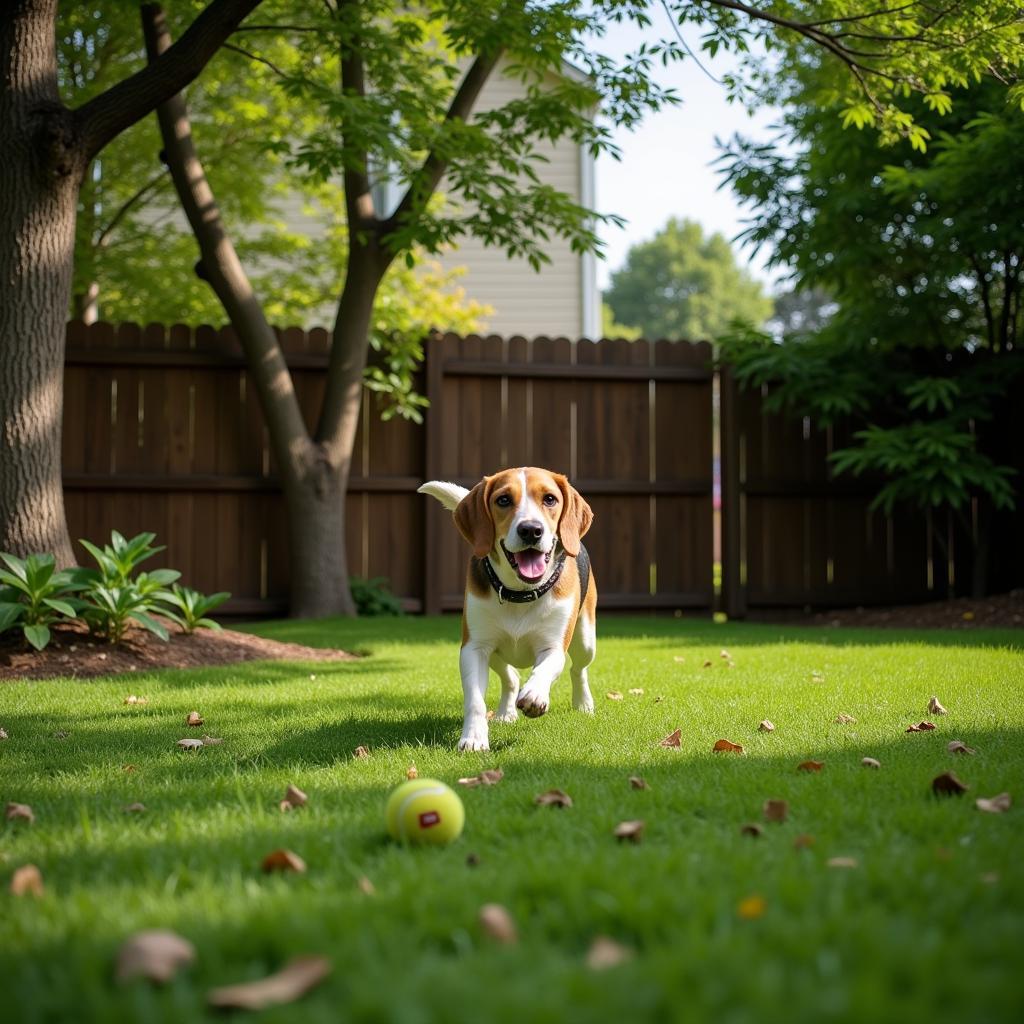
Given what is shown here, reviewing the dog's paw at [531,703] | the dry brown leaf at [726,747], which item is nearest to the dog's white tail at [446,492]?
the dog's paw at [531,703]

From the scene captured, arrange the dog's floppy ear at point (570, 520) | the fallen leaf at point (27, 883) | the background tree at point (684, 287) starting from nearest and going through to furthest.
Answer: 1. the fallen leaf at point (27, 883)
2. the dog's floppy ear at point (570, 520)
3. the background tree at point (684, 287)

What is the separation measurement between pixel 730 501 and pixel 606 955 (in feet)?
30.8

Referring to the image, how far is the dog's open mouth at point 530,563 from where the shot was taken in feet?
14.2

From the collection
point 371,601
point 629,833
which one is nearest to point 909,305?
point 371,601

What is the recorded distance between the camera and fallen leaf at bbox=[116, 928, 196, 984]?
177cm

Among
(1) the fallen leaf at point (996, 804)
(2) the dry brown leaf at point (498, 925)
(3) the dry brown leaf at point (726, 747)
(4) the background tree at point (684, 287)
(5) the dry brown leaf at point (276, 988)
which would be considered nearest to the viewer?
(5) the dry brown leaf at point (276, 988)

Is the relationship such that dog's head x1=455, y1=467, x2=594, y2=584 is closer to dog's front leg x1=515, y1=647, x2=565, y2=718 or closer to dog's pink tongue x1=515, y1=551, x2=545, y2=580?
dog's pink tongue x1=515, y1=551, x2=545, y2=580

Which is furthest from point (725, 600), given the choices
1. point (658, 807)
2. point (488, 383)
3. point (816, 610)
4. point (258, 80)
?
point (258, 80)

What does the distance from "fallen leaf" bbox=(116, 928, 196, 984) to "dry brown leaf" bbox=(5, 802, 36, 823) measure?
1326 millimetres

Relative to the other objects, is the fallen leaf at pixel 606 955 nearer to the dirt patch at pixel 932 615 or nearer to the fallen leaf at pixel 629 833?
the fallen leaf at pixel 629 833

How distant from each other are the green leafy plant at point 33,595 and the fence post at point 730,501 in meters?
6.63

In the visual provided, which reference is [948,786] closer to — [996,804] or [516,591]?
→ [996,804]

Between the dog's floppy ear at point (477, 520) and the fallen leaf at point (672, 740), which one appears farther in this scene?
the dog's floppy ear at point (477, 520)

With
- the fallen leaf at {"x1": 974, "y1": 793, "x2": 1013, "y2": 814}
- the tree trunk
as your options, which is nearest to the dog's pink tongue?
the fallen leaf at {"x1": 974, "y1": 793, "x2": 1013, "y2": 814}
